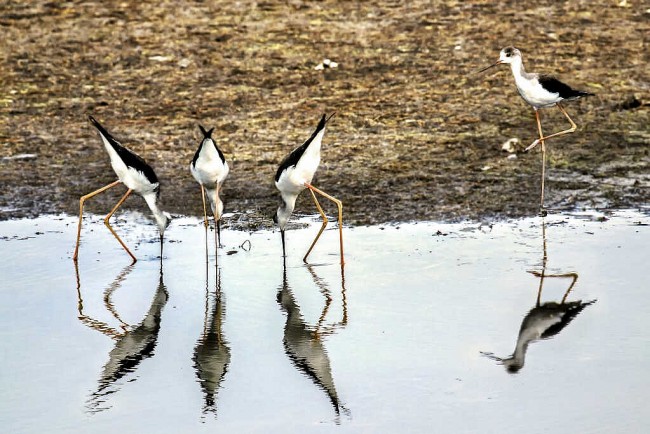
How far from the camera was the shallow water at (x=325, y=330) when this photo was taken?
4.20m

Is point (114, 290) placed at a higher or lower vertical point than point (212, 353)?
higher

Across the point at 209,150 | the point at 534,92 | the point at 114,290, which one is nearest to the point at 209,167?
the point at 209,150

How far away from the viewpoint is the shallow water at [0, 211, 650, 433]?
4.20 meters

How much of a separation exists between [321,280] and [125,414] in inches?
78.5

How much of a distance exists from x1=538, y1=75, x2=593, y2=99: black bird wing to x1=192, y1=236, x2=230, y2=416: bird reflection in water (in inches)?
130

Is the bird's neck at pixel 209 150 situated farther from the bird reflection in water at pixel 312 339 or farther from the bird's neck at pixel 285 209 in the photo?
the bird reflection in water at pixel 312 339

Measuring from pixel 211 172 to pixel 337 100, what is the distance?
267cm

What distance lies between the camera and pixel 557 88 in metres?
7.94

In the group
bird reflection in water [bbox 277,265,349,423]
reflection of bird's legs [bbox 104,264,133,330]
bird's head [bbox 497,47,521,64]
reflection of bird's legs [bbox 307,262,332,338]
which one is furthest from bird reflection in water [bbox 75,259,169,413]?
bird's head [bbox 497,47,521,64]

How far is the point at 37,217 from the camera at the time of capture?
7.30 meters

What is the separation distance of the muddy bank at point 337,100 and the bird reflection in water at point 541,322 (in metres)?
1.70

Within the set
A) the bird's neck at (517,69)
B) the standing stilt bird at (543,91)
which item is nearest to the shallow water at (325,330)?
the standing stilt bird at (543,91)

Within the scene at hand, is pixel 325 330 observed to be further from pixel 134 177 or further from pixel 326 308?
pixel 134 177

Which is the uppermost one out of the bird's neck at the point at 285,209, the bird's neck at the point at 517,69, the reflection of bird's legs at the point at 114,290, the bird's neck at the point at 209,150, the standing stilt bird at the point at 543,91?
the bird's neck at the point at 517,69
